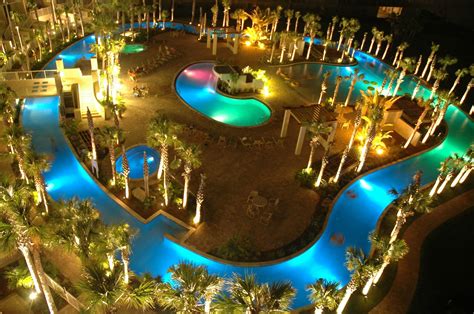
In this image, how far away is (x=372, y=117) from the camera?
3562 centimetres

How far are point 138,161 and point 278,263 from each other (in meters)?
16.6

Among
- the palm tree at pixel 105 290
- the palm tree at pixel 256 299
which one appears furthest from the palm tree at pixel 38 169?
the palm tree at pixel 256 299

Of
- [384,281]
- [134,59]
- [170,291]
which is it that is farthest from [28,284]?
[134,59]

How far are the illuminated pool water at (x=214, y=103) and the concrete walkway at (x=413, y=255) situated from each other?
65.3 ft

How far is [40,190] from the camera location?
27.1 meters

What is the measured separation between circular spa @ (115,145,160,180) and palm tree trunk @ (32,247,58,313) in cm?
1373

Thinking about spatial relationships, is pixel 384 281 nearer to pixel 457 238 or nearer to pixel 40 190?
pixel 457 238

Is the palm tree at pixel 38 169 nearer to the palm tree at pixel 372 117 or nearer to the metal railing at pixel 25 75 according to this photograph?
the metal railing at pixel 25 75

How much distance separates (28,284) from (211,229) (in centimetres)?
1227

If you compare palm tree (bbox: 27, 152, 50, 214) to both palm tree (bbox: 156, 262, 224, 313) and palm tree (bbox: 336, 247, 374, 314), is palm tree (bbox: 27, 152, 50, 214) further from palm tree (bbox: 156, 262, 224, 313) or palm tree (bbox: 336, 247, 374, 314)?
palm tree (bbox: 336, 247, 374, 314)

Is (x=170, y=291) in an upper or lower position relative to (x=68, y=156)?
upper

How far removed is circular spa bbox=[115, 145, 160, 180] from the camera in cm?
3339

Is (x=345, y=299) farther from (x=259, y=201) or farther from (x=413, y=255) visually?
Result: (x=259, y=201)

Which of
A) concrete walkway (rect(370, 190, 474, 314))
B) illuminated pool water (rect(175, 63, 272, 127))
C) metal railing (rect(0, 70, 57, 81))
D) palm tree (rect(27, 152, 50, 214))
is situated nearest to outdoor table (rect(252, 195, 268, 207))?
concrete walkway (rect(370, 190, 474, 314))
